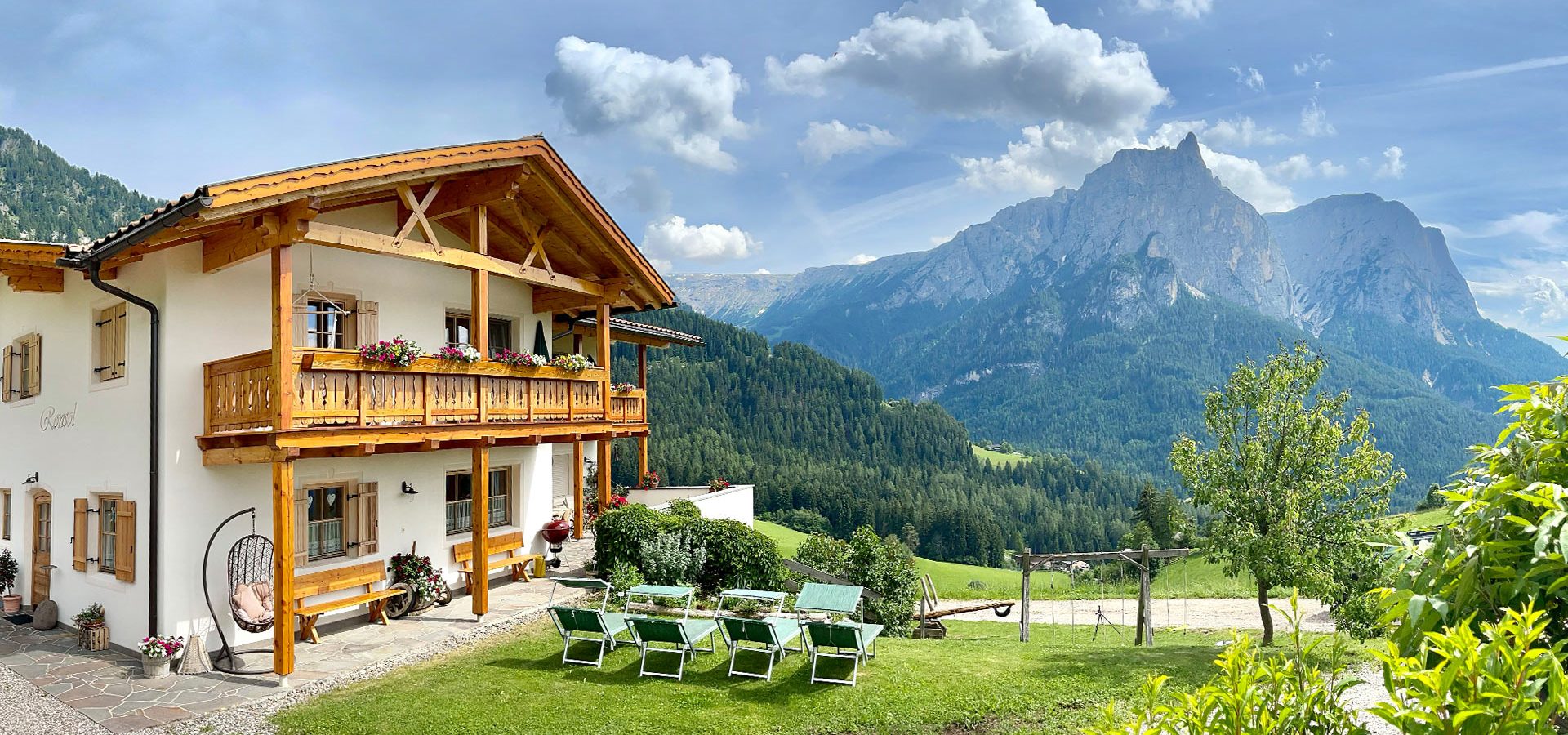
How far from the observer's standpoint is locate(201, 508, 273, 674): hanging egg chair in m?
11.9

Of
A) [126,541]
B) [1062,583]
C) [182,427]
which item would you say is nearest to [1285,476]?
[182,427]

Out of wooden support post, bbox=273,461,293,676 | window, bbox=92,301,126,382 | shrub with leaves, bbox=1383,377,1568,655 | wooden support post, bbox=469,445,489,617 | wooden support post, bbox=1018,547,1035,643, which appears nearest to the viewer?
shrub with leaves, bbox=1383,377,1568,655

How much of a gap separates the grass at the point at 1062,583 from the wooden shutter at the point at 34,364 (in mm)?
17660

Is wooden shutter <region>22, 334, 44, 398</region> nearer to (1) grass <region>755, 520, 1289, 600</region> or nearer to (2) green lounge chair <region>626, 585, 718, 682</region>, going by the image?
(2) green lounge chair <region>626, 585, 718, 682</region>

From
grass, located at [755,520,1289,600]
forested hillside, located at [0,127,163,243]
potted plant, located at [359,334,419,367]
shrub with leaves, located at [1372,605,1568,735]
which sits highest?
forested hillside, located at [0,127,163,243]

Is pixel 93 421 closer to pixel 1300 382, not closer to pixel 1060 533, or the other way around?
pixel 1300 382

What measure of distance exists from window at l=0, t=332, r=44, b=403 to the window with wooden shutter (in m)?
6.76

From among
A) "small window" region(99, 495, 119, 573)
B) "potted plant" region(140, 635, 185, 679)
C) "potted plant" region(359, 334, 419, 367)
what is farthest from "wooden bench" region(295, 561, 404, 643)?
"potted plant" region(359, 334, 419, 367)

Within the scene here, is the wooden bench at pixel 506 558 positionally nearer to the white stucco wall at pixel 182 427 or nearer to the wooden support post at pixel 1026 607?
the white stucco wall at pixel 182 427

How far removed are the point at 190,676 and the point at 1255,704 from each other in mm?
13357

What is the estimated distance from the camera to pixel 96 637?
1312cm

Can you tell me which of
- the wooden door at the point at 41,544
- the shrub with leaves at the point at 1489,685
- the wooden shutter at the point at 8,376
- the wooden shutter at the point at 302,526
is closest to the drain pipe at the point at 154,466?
the wooden shutter at the point at 302,526

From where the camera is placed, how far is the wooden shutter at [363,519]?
1451 cm

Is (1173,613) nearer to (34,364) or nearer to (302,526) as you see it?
(302,526)
